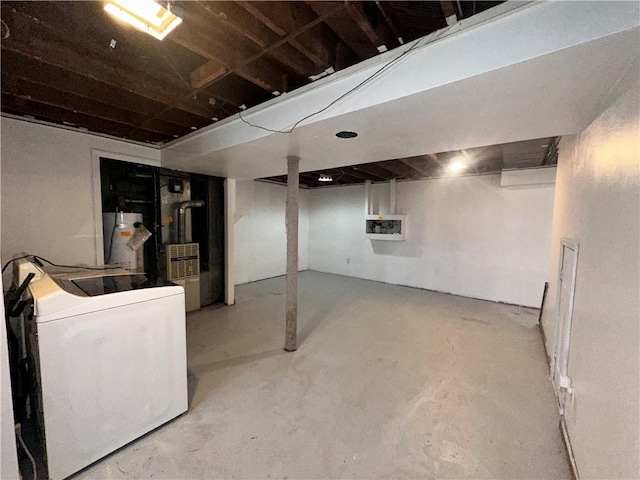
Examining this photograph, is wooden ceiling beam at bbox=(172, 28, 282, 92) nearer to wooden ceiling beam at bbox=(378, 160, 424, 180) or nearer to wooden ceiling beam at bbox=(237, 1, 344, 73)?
wooden ceiling beam at bbox=(237, 1, 344, 73)

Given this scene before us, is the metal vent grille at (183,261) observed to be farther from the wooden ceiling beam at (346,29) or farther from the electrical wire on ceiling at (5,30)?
the wooden ceiling beam at (346,29)

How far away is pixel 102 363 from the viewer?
1.45 meters

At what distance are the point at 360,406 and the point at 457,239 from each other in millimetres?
4053

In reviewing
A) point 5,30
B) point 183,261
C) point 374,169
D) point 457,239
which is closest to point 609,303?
point 5,30

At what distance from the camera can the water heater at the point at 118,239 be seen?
303 cm

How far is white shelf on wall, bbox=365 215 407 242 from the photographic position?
5484 millimetres

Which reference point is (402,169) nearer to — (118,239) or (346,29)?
(346,29)

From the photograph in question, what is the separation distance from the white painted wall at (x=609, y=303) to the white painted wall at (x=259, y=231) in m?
4.90

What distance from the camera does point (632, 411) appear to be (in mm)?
939

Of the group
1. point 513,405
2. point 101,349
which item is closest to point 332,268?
point 513,405

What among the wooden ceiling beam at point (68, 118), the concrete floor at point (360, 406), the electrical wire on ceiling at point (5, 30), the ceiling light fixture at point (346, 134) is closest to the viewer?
the electrical wire on ceiling at point (5, 30)

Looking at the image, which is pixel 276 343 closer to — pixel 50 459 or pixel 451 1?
pixel 50 459

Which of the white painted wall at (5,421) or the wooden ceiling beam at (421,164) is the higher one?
the wooden ceiling beam at (421,164)

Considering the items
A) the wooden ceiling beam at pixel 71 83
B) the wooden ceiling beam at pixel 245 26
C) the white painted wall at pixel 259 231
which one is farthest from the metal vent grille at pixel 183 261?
the wooden ceiling beam at pixel 245 26
